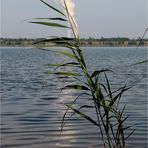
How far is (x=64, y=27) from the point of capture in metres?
4.75

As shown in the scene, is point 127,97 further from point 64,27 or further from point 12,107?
point 64,27

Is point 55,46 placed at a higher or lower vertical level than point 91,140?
higher

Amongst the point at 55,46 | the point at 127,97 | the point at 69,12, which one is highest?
the point at 69,12

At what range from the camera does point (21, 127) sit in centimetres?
1227

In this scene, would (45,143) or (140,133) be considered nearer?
(45,143)

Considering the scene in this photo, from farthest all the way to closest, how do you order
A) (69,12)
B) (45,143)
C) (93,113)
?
1. (93,113)
2. (45,143)
3. (69,12)

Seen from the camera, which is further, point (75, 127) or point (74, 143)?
point (75, 127)

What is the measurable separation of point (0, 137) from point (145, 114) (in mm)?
5594

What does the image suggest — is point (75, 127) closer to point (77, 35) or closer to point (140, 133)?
point (140, 133)

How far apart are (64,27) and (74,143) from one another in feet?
19.5

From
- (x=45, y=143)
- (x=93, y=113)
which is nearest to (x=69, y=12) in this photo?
(x=45, y=143)

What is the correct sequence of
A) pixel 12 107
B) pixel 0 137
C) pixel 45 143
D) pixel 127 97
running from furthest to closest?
1. pixel 127 97
2. pixel 12 107
3. pixel 0 137
4. pixel 45 143

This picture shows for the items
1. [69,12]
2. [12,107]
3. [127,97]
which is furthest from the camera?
[127,97]


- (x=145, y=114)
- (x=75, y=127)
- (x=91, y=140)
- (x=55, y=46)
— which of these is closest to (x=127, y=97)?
(x=145, y=114)
